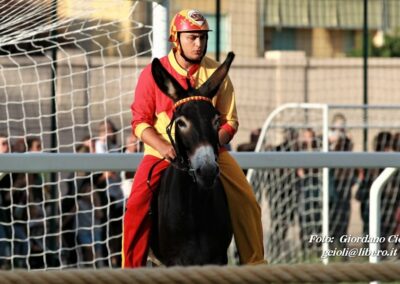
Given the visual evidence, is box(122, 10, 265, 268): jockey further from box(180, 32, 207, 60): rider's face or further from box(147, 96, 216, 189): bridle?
box(147, 96, 216, 189): bridle

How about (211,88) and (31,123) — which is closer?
(211,88)

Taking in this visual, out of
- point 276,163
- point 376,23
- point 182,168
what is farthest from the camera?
point 376,23

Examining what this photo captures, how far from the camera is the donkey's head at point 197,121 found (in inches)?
241

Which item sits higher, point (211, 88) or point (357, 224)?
point (211, 88)

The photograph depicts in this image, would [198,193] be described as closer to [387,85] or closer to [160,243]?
[160,243]

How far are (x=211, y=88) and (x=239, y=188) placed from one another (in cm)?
58

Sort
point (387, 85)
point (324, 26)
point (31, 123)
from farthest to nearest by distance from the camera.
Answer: point (324, 26)
point (387, 85)
point (31, 123)

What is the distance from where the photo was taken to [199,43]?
6.86 meters

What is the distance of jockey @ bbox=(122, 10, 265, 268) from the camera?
679 centimetres

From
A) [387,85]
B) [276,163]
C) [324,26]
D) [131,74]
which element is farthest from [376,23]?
[276,163]

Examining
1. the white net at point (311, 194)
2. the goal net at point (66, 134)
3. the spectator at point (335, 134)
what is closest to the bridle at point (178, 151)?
the goal net at point (66, 134)

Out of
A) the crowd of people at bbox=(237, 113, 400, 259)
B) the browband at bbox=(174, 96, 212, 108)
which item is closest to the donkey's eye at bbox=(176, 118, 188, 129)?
the browband at bbox=(174, 96, 212, 108)

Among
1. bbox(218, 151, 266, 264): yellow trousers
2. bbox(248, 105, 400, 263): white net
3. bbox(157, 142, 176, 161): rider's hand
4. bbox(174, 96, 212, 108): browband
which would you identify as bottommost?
bbox(248, 105, 400, 263): white net

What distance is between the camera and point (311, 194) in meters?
14.5
